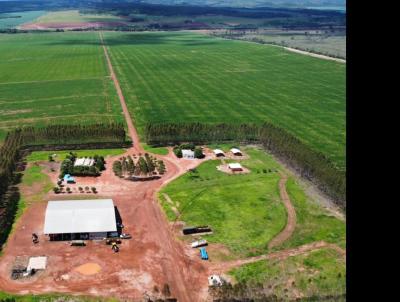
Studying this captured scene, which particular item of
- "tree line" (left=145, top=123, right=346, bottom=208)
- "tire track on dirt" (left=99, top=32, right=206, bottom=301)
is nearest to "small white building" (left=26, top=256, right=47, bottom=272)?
"tire track on dirt" (left=99, top=32, right=206, bottom=301)

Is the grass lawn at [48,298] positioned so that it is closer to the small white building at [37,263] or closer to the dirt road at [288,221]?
the small white building at [37,263]

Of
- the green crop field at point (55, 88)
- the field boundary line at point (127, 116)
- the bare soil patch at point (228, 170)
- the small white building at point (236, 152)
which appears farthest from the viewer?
the green crop field at point (55, 88)

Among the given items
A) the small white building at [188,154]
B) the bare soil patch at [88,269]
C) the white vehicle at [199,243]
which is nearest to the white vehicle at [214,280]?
the white vehicle at [199,243]

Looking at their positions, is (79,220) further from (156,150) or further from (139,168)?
(156,150)

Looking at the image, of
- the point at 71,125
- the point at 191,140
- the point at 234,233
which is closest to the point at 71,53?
the point at 71,125

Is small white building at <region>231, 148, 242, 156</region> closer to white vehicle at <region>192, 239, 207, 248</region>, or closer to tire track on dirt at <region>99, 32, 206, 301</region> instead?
tire track on dirt at <region>99, 32, 206, 301</region>
